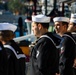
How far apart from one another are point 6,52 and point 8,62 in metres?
0.12

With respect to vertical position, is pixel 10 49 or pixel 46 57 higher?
pixel 10 49

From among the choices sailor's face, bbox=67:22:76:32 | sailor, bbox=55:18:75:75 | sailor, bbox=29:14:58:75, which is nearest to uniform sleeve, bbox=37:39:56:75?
sailor, bbox=29:14:58:75

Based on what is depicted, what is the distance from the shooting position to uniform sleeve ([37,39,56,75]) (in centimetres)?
441

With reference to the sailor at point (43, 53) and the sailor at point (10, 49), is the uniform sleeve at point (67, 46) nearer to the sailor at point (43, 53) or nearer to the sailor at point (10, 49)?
the sailor at point (43, 53)

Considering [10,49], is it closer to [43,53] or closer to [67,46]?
[43,53]

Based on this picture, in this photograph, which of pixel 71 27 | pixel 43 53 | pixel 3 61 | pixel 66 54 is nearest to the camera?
pixel 3 61

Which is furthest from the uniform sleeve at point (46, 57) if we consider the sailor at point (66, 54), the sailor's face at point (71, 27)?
the sailor's face at point (71, 27)

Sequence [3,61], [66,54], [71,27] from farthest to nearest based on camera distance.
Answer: [71,27] → [66,54] → [3,61]

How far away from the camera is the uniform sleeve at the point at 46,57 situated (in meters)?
4.41

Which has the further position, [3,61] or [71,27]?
[71,27]

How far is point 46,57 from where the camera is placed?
4.43 metres

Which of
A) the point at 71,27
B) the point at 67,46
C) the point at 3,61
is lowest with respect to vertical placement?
the point at 67,46

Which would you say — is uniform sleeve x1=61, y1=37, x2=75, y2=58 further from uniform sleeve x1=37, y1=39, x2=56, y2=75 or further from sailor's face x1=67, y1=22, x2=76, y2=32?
uniform sleeve x1=37, y1=39, x2=56, y2=75

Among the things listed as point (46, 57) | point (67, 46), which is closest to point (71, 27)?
point (67, 46)
